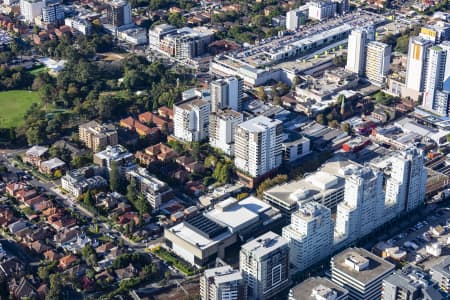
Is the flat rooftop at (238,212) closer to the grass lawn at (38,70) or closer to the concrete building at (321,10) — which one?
the grass lawn at (38,70)

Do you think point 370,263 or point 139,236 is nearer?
point 370,263

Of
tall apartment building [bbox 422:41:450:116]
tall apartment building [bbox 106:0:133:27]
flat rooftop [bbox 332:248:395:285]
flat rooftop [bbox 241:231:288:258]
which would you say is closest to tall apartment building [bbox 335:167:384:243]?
flat rooftop [bbox 332:248:395:285]

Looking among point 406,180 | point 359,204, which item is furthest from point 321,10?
point 359,204

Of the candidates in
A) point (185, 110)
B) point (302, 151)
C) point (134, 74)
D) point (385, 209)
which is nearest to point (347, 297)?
point (385, 209)

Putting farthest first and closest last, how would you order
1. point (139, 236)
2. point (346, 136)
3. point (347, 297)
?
point (346, 136) → point (139, 236) → point (347, 297)

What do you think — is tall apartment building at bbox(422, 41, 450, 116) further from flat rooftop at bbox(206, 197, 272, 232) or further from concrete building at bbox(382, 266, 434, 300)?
concrete building at bbox(382, 266, 434, 300)

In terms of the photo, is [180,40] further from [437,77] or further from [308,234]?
[308,234]

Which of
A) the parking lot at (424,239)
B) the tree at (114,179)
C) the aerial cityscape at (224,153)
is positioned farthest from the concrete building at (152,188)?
the parking lot at (424,239)

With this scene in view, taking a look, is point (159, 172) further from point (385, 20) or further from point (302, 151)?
point (385, 20)
